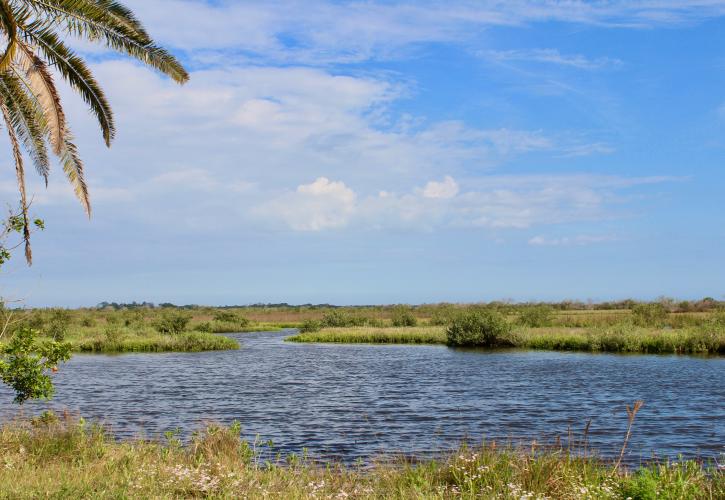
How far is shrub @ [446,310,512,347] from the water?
Result: 5.47 metres

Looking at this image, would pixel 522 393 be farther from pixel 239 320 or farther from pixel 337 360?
pixel 239 320

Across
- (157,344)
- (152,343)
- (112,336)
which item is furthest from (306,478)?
(112,336)

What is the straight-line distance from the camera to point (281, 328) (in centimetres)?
8044

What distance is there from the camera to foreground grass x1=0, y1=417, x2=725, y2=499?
26.7 ft

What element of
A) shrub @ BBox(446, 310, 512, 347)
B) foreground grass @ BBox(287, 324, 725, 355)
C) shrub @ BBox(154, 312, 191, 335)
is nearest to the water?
foreground grass @ BBox(287, 324, 725, 355)

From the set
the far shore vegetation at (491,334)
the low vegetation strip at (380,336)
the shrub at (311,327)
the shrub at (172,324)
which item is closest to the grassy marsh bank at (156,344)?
the far shore vegetation at (491,334)

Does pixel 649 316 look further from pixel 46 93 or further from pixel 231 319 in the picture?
pixel 46 93

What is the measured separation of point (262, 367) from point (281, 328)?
146 feet

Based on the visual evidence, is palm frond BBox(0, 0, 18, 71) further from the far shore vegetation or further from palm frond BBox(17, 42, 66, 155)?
the far shore vegetation

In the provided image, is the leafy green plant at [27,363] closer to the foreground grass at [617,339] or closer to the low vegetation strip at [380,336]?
the foreground grass at [617,339]

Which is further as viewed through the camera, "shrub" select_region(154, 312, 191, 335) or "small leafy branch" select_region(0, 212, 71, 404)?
"shrub" select_region(154, 312, 191, 335)

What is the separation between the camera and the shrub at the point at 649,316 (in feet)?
177

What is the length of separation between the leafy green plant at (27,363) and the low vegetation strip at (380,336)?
40.5 m

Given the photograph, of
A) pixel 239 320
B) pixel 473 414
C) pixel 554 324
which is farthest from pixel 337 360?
pixel 239 320
